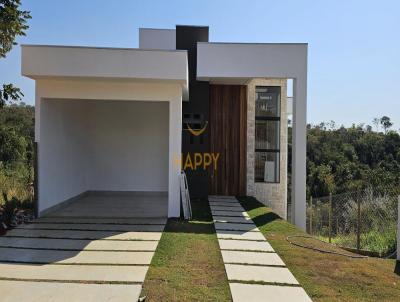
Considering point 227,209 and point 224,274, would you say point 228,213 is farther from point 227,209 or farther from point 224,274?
point 224,274

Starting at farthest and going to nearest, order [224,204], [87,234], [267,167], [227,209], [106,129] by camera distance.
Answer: [267,167] → [106,129] → [224,204] → [227,209] → [87,234]

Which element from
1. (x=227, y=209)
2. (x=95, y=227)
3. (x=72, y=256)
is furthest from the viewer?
(x=227, y=209)

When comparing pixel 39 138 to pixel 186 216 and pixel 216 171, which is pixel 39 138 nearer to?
pixel 186 216

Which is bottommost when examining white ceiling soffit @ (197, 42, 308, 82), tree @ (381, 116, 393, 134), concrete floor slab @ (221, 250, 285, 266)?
concrete floor slab @ (221, 250, 285, 266)

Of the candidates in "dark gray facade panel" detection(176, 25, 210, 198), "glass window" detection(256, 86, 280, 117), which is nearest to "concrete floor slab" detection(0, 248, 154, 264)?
"dark gray facade panel" detection(176, 25, 210, 198)

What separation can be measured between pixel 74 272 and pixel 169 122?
4425 mm

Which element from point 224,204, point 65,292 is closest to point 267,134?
point 224,204

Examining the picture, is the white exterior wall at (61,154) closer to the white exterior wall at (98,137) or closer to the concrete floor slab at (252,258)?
the white exterior wall at (98,137)

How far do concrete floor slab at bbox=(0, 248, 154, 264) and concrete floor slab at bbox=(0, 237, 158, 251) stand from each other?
0.72 ft

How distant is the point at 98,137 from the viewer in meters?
11.5

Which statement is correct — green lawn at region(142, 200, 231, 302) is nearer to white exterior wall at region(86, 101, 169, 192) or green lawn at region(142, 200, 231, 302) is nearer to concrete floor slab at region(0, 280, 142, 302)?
concrete floor slab at region(0, 280, 142, 302)

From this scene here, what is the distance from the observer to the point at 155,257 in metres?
5.16

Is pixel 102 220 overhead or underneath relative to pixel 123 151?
underneath

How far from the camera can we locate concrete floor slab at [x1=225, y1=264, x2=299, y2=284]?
14.5 ft
